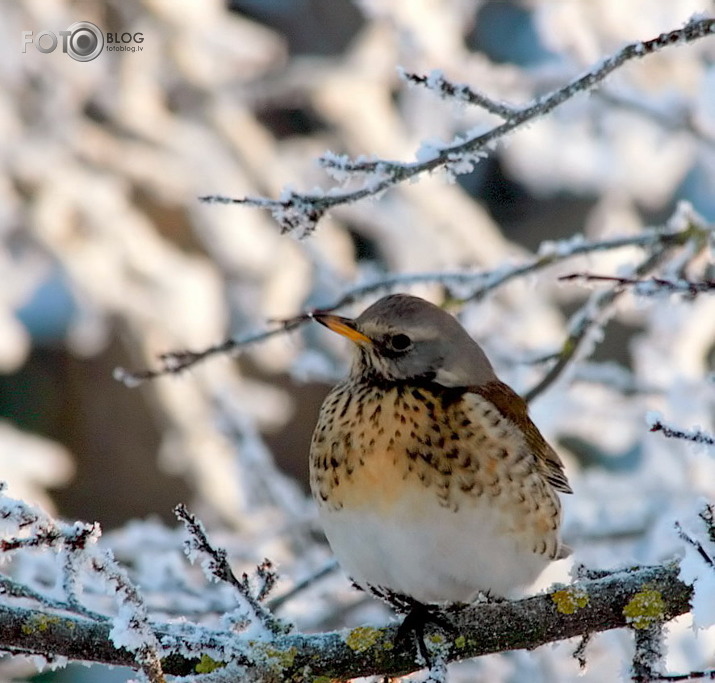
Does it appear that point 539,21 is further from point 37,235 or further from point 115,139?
point 37,235

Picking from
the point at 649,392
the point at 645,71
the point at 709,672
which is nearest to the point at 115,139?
the point at 645,71

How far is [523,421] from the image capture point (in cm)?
354

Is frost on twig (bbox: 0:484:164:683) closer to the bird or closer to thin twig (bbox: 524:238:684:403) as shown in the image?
the bird

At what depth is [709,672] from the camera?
88.0 inches

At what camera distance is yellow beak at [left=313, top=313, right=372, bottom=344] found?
11.2 ft

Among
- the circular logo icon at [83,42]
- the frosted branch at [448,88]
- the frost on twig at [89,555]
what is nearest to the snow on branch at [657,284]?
the frosted branch at [448,88]

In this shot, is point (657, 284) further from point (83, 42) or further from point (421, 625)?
point (83, 42)

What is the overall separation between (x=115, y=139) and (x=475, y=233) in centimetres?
201

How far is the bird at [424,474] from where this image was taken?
318 cm

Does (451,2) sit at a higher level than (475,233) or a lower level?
higher

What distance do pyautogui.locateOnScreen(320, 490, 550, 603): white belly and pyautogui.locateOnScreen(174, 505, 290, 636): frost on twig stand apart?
358 mm

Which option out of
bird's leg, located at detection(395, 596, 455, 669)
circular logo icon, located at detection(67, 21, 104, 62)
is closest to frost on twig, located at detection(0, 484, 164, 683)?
bird's leg, located at detection(395, 596, 455, 669)

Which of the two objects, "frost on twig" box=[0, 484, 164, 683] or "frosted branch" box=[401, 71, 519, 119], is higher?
"frosted branch" box=[401, 71, 519, 119]

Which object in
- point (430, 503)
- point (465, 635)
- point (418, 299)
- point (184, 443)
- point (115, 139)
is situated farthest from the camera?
point (115, 139)
